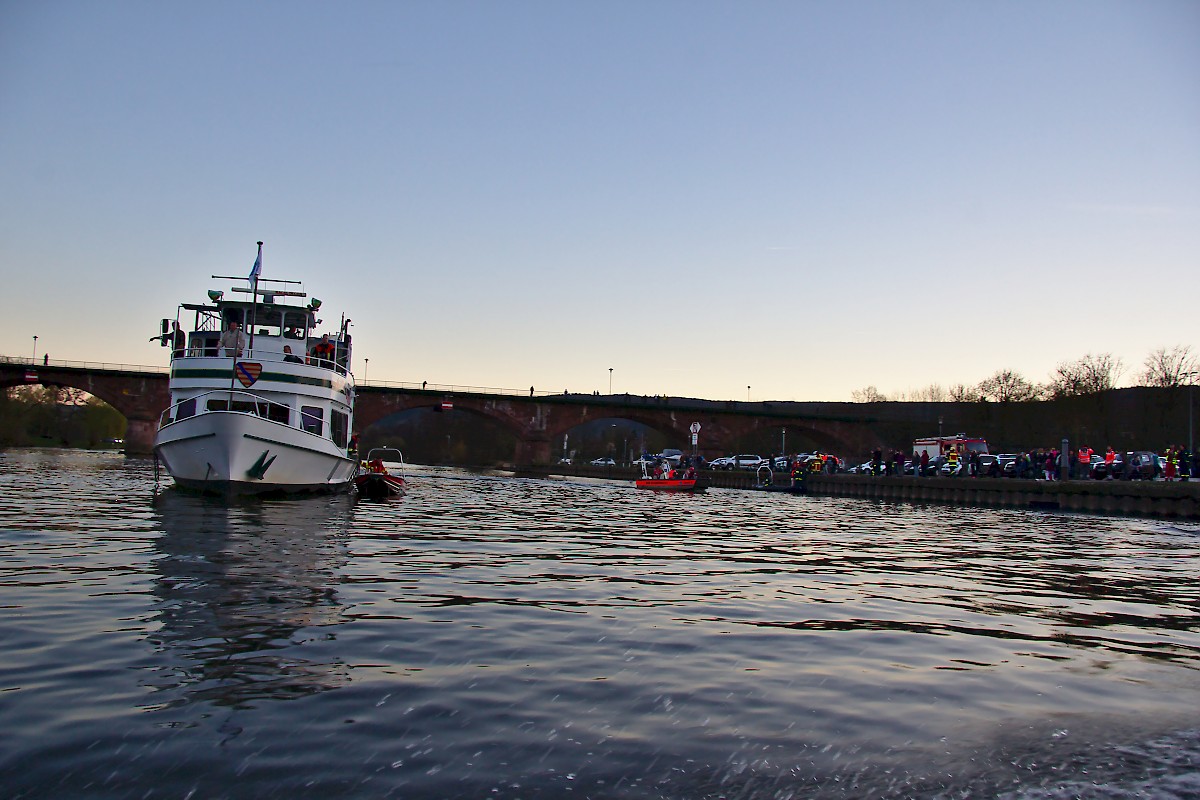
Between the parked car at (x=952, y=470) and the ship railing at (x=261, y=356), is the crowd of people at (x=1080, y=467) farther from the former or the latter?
the ship railing at (x=261, y=356)

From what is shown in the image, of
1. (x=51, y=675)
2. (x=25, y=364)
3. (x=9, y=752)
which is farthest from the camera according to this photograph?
(x=25, y=364)

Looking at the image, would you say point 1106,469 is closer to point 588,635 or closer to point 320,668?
point 588,635

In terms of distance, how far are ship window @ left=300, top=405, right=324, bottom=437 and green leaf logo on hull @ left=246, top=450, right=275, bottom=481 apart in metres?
3.44

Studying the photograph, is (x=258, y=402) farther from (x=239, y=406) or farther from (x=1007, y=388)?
(x=1007, y=388)

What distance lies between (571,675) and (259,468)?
22.2 metres

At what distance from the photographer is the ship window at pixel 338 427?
34781mm

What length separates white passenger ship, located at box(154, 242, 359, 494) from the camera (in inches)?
1091

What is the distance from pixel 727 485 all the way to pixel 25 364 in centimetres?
6259

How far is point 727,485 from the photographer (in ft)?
246

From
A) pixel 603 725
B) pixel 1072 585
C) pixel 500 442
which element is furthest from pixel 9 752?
pixel 500 442

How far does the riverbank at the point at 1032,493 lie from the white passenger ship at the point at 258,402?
2936 centimetres

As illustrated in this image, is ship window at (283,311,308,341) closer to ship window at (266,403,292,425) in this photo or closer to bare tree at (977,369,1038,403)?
ship window at (266,403,292,425)

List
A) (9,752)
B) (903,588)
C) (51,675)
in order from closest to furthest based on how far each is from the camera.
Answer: (9,752) < (51,675) < (903,588)

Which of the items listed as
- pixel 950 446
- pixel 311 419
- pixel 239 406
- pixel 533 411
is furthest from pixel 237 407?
pixel 533 411
